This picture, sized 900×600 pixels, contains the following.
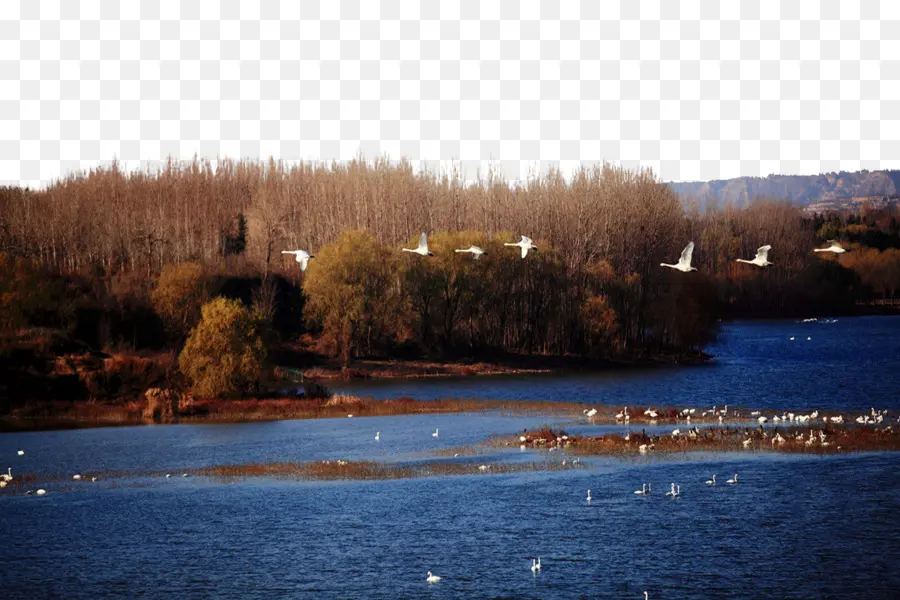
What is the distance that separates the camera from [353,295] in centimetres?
9138

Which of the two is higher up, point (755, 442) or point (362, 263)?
point (362, 263)

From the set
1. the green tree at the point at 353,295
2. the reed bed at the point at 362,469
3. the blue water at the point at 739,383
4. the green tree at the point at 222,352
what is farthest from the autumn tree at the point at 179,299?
the reed bed at the point at 362,469

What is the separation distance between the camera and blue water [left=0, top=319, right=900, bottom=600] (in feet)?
85.1

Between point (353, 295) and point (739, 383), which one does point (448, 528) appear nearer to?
point (739, 383)

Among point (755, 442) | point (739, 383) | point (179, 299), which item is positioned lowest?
point (755, 442)

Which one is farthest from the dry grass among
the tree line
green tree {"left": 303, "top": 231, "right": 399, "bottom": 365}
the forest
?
green tree {"left": 303, "top": 231, "right": 399, "bottom": 365}

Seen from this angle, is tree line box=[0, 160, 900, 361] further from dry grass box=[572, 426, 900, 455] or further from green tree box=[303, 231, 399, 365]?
dry grass box=[572, 426, 900, 455]

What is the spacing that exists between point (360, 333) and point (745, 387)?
115 feet

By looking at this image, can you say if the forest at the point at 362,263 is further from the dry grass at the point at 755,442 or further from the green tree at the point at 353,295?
the dry grass at the point at 755,442

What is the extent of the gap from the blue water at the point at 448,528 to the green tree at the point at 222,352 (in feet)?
46.3

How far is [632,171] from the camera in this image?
12431 cm

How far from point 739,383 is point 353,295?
32913mm

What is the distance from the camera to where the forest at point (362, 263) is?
91938 mm

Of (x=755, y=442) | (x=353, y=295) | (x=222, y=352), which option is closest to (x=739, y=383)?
(x=755, y=442)
